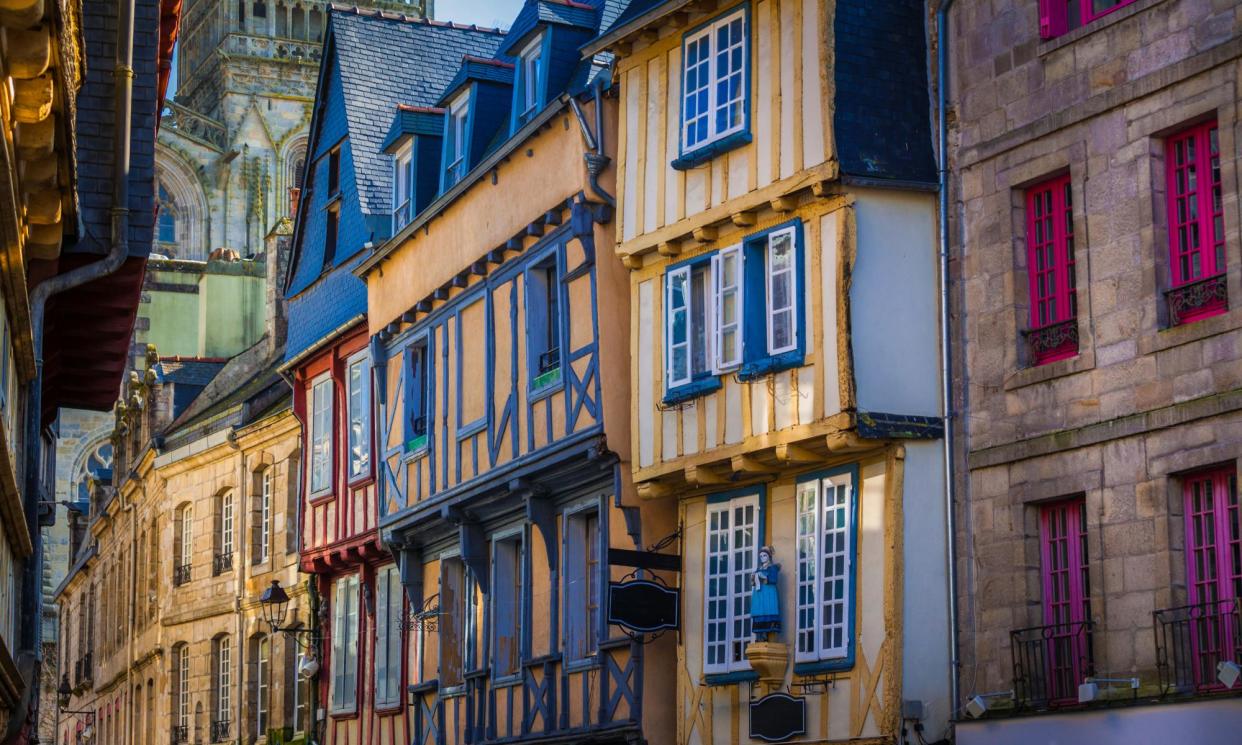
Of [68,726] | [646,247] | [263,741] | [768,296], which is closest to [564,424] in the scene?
[646,247]

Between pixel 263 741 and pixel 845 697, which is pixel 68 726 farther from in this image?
Result: pixel 845 697

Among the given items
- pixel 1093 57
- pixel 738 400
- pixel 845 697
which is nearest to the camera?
pixel 1093 57

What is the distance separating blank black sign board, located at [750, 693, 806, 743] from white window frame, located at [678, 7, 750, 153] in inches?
186

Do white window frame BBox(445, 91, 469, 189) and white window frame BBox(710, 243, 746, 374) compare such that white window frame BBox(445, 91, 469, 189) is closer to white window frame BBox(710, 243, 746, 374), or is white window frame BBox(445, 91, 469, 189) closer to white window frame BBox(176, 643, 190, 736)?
white window frame BBox(710, 243, 746, 374)

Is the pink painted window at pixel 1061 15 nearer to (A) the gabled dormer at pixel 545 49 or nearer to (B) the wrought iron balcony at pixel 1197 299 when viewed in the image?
(B) the wrought iron balcony at pixel 1197 299

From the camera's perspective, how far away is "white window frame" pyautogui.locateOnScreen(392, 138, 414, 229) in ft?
91.9

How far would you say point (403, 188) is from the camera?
28.4m

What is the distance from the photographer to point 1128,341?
16.7 meters

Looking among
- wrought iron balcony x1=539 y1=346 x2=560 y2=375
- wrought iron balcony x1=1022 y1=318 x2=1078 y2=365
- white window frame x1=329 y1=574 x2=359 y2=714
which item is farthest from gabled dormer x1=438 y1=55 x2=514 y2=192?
wrought iron balcony x1=1022 y1=318 x2=1078 y2=365

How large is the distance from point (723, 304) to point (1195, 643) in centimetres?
577

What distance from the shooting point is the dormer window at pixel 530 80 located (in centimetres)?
2484

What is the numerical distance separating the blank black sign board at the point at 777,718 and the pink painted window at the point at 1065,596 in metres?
2.55

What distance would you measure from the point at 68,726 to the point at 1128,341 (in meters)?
41.5

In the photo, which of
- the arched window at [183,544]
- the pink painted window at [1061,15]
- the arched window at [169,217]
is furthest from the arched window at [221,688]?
the arched window at [169,217]
